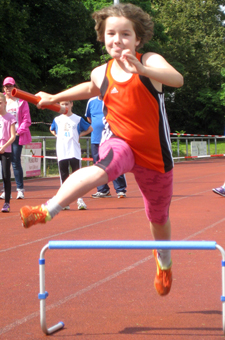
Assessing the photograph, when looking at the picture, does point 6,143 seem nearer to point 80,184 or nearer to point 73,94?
point 73,94

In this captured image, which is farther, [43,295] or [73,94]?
[73,94]

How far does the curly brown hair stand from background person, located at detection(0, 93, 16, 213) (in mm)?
4954

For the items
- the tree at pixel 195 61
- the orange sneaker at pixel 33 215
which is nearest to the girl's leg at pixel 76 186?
the orange sneaker at pixel 33 215

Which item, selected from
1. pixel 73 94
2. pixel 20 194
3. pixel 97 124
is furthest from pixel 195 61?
pixel 73 94

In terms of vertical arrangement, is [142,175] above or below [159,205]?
above

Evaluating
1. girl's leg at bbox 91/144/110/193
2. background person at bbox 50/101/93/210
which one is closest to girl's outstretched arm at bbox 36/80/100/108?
background person at bbox 50/101/93/210

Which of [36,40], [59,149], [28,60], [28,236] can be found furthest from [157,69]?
[36,40]

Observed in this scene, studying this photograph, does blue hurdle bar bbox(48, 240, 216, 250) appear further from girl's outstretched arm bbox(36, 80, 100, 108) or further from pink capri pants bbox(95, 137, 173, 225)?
girl's outstretched arm bbox(36, 80, 100, 108)

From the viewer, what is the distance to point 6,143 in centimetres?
798

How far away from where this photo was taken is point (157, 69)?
2875 mm

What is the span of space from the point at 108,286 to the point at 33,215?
164 cm

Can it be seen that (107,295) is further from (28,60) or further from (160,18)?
(160,18)

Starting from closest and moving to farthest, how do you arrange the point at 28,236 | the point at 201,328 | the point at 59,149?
1. the point at 201,328
2. the point at 28,236
3. the point at 59,149

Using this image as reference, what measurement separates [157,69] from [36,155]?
13.4 meters
